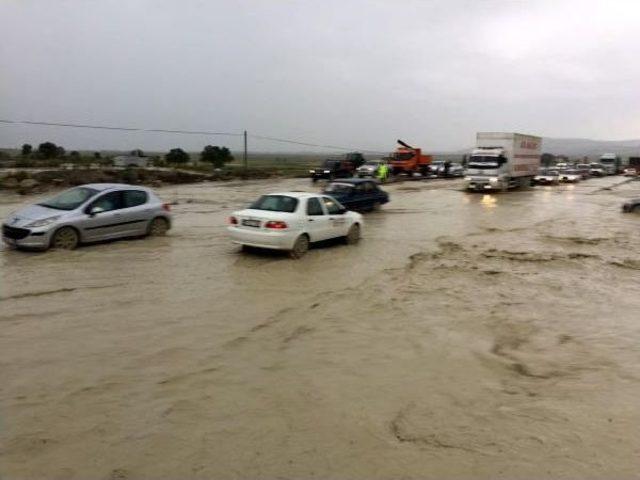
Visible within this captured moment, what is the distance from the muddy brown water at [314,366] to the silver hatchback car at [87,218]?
1.38ft

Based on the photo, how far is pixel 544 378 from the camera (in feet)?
20.2

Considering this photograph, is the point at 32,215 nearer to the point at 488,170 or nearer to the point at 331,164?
the point at 488,170

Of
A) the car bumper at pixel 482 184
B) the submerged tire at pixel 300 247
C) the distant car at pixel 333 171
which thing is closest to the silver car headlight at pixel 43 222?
the submerged tire at pixel 300 247

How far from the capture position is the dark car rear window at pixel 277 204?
494 inches

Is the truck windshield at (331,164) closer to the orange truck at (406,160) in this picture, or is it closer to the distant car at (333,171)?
the distant car at (333,171)

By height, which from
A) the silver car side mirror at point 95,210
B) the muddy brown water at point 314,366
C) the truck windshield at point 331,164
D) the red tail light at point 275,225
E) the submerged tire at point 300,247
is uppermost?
the truck windshield at point 331,164

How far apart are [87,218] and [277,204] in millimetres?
4179

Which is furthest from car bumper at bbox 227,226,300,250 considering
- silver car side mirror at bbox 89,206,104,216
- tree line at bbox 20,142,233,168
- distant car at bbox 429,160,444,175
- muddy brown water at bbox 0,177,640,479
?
tree line at bbox 20,142,233,168

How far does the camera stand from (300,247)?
1256 cm

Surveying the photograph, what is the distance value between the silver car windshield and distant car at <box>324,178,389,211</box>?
29.6 feet

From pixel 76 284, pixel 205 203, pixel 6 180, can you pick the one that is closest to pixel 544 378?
pixel 76 284

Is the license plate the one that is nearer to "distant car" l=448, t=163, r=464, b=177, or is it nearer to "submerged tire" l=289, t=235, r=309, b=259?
"submerged tire" l=289, t=235, r=309, b=259

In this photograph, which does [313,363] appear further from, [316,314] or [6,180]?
[6,180]

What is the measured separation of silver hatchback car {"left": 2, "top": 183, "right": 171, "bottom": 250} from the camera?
11.9 m
